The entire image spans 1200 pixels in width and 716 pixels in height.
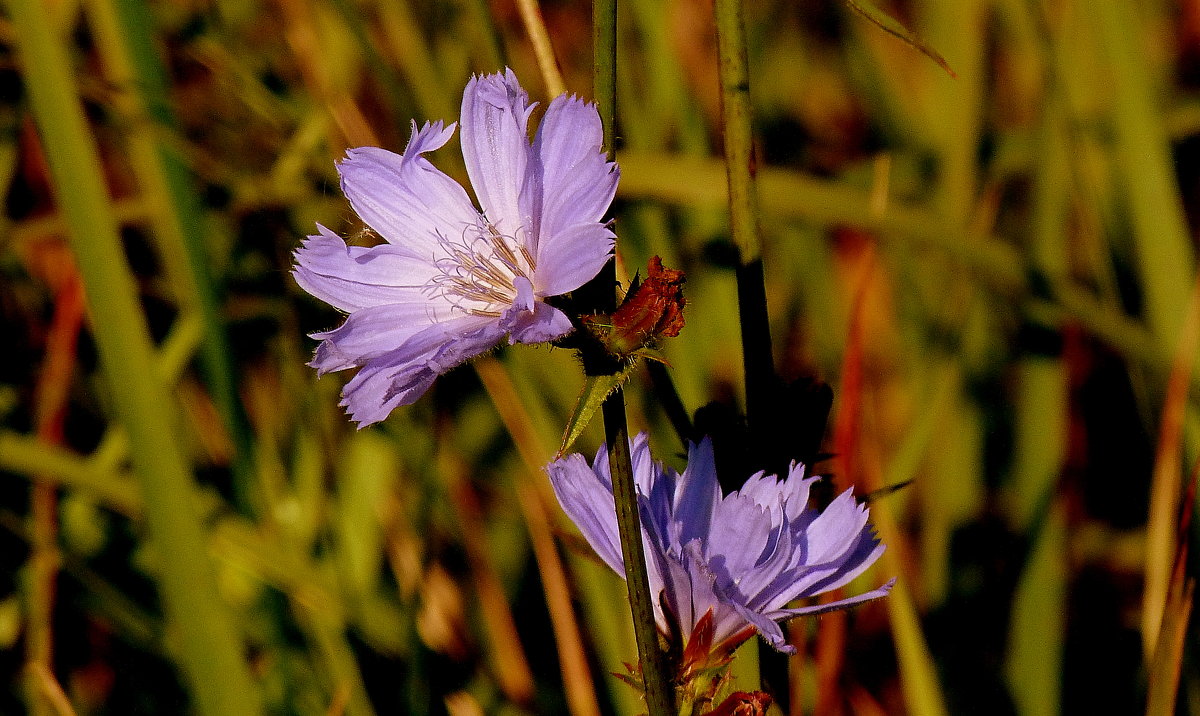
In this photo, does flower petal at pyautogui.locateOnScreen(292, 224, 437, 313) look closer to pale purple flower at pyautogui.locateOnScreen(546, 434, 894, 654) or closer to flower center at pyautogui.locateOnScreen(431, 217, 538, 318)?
flower center at pyautogui.locateOnScreen(431, 217, 538, 318)

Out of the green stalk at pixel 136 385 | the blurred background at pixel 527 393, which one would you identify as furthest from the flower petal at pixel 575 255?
the green stalk at pixel 136 385

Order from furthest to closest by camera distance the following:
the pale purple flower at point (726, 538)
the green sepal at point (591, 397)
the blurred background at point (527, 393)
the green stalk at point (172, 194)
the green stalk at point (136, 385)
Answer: the green stalk at point (172, 194), the blurred background at point (527, 393), the green stalk at point (136, 385), the pale purple flower at point (726, 538), the green sepal at point (591, 397)

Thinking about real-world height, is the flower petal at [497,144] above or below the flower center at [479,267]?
above

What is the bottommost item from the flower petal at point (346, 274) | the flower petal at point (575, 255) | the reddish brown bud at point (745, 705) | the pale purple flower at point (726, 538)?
the reddish brown bud at point (745, 705)

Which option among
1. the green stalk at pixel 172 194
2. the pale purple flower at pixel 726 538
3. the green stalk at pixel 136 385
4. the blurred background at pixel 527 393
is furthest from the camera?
the green stalk at pixel 172 194

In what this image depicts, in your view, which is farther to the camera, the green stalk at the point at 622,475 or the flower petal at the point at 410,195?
the flower petal at the point at 410,195

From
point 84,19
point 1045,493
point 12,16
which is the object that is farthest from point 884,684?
point 84,19

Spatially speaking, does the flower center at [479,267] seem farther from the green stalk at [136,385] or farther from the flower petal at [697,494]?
the green stalk at [136,385]
